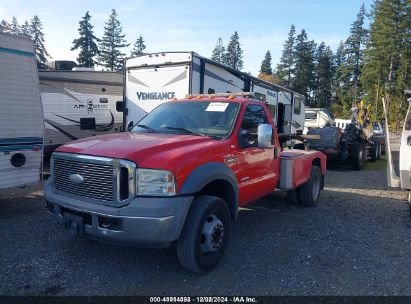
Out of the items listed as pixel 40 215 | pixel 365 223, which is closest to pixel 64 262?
pixel 40 215

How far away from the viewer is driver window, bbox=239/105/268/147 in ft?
15.6

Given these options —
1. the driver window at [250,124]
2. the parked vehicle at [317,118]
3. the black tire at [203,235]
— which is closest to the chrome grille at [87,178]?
the black tire at [203,235]

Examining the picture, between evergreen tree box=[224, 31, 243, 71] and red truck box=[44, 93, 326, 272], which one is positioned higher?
evergreen tree box=[224, 31, 243, 71]

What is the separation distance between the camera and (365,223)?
614 centimetres

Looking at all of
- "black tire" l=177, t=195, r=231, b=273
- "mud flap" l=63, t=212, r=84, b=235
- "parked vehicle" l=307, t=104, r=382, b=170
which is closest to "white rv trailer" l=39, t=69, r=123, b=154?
"parked vehicle" l=307, t=104, r=382, b=170

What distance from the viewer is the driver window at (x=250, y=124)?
4758 mm

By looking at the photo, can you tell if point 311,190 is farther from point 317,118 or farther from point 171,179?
point 317,118

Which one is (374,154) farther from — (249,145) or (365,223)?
(249,145)

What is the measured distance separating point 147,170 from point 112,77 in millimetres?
10317

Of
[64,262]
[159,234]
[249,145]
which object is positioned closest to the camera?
[159,234]

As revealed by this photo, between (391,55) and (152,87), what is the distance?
4953 cm

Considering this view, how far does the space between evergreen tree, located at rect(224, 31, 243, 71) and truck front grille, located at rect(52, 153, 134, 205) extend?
266ft

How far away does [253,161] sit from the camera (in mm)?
4906

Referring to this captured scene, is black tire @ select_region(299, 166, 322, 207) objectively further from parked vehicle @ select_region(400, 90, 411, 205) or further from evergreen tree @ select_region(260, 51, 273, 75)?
evergreen tree @ select_region(260, 51, 273, 75)
